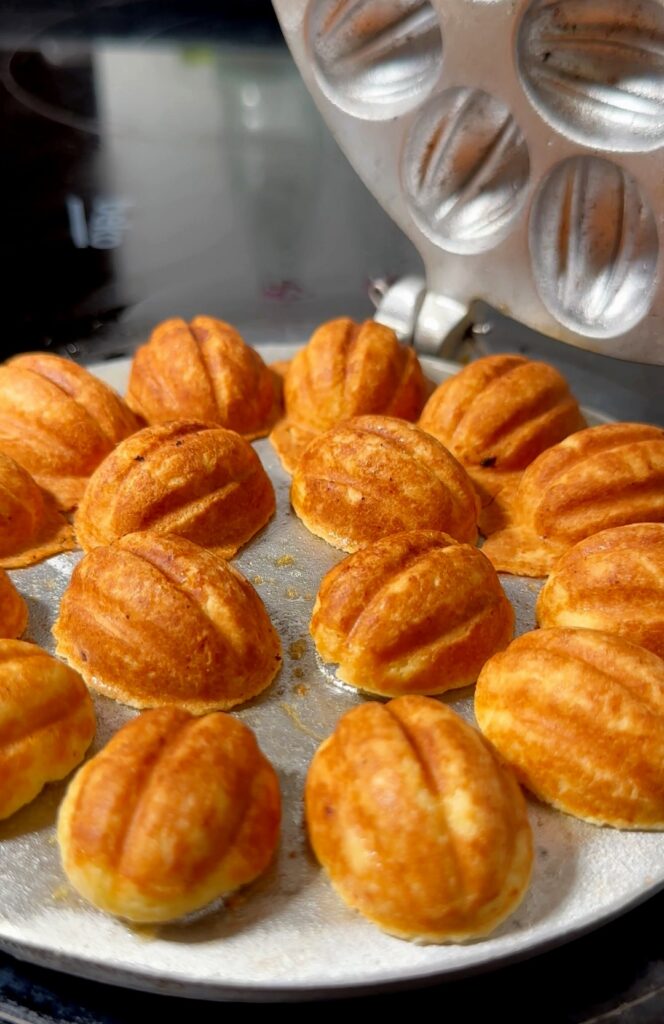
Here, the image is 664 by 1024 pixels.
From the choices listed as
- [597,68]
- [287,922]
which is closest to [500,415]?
[597,68]

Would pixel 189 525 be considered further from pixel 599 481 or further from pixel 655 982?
pixel 655 982

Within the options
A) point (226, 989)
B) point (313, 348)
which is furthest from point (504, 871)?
point (313, 348)

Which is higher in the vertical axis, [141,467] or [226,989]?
[141,467]

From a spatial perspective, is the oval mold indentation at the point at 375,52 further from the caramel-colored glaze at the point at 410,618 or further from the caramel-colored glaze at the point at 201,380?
the caramel-colored glaze at the point at 410,618

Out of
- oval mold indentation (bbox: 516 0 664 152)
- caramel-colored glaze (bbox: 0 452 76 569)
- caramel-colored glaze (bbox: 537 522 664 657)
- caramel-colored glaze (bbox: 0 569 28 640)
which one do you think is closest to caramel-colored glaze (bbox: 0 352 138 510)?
caramel-colored glaze (bbox: 0 452 76 569)

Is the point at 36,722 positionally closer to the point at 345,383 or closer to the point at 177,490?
the point at 177,490

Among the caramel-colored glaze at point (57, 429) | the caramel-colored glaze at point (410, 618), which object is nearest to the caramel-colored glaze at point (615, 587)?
the caramel-colored glaze at point (410, 618)
